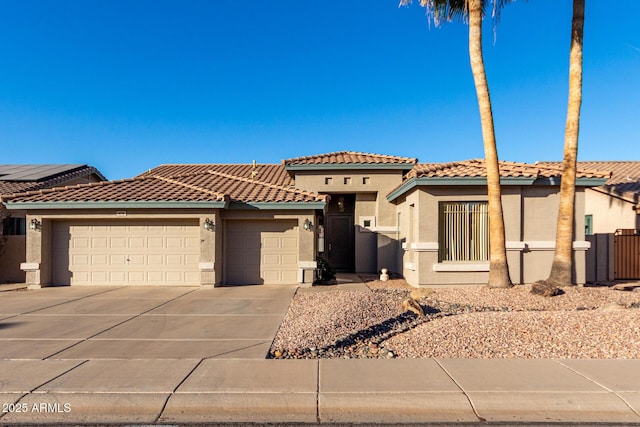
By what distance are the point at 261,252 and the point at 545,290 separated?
854cm

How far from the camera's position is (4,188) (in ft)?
60.2

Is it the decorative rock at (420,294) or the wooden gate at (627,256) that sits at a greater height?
the wooden gate at (627,256)

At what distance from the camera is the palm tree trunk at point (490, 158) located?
38.4 feet

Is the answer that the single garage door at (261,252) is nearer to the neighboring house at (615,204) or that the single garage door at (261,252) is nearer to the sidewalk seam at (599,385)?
the sidewalk seam at (599,385)

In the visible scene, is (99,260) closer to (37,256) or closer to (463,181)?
(37,256)

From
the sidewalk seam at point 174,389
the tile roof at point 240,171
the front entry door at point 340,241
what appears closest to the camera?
the sidewalk seam at point 174,389

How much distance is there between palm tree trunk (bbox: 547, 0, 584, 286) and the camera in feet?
39.0

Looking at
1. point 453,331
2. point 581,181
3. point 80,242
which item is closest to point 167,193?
point 80,242

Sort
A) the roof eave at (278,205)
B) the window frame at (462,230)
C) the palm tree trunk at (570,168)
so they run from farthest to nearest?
1. the roof eave at (278,205)
2. the window frame at (462,230)
3. the palm tree trunk at (570,168)

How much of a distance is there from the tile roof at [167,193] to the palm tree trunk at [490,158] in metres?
5.27

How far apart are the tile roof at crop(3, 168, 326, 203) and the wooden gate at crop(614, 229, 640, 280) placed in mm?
11430

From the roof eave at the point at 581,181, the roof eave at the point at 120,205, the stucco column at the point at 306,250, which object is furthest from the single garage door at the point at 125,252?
the roof eave at the point at 581,181

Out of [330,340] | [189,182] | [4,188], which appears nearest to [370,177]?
[189,182]

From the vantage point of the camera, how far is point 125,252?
13.9m
